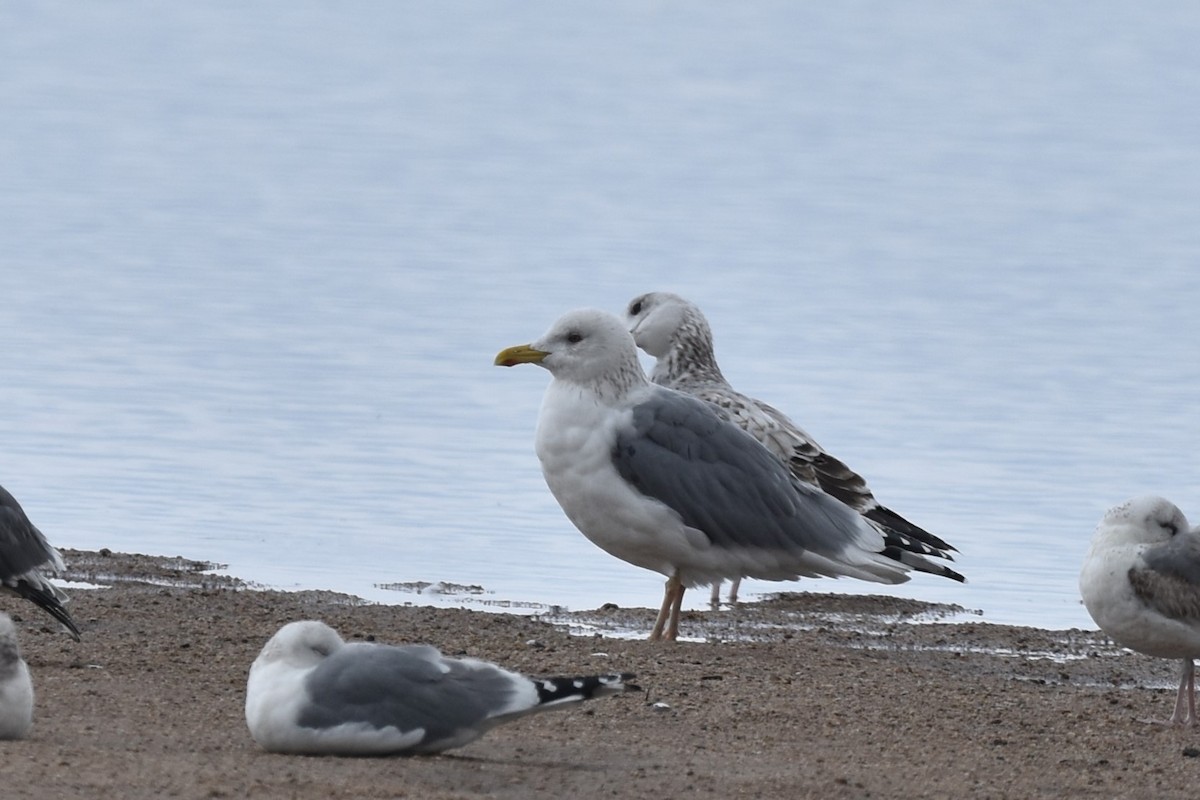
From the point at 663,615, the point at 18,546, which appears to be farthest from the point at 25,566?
the point at 663,615

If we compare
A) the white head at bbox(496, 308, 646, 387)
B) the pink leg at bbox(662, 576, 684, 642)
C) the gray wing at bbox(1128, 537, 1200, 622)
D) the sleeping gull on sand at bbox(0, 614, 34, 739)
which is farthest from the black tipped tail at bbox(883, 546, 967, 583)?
the sleeping gull on sand at bbox(0, 614, 34, 739)

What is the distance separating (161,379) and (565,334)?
8822 millimetres

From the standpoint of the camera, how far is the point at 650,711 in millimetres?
9086

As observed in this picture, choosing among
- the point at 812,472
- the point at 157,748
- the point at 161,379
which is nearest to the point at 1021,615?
the point at 812,472

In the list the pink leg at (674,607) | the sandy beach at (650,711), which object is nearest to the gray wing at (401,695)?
the sandy beach at (650,711)

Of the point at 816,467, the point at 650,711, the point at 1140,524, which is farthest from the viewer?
the point at 816,467

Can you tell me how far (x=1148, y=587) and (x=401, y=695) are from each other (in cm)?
335

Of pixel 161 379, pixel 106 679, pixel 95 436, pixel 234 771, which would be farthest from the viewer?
pixel 161 379

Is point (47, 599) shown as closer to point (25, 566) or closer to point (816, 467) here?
point (25, 566)

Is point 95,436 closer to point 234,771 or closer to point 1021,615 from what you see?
point 1021,615

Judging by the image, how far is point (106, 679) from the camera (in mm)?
9195

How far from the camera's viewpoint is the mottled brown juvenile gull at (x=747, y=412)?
1212cm

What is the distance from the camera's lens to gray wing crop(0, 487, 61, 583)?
9.86 metres

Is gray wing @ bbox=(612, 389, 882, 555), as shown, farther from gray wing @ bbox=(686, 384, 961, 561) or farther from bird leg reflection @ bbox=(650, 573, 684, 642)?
gray wing @ bbox=(686, 384, 961, 561)
